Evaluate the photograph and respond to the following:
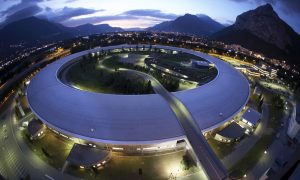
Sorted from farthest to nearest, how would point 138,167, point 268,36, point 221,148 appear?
point 268,36 < point 221,148 < point 138,167

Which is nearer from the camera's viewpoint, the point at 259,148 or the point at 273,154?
the point at 273,154

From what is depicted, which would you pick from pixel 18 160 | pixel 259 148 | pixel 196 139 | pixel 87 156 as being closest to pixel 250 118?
pixel 259 148

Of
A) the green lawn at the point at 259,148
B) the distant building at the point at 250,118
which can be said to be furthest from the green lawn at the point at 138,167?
the distant building at the point at 250,118

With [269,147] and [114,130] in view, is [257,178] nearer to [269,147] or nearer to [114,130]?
[269,147]

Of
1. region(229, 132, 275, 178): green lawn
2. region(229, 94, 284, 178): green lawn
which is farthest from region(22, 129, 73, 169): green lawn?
region(229, 94, 284, 178): green lawn

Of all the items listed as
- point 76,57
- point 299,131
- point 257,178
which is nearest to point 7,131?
point 76,57

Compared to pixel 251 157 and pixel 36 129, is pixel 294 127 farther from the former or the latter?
pixel 36 129
